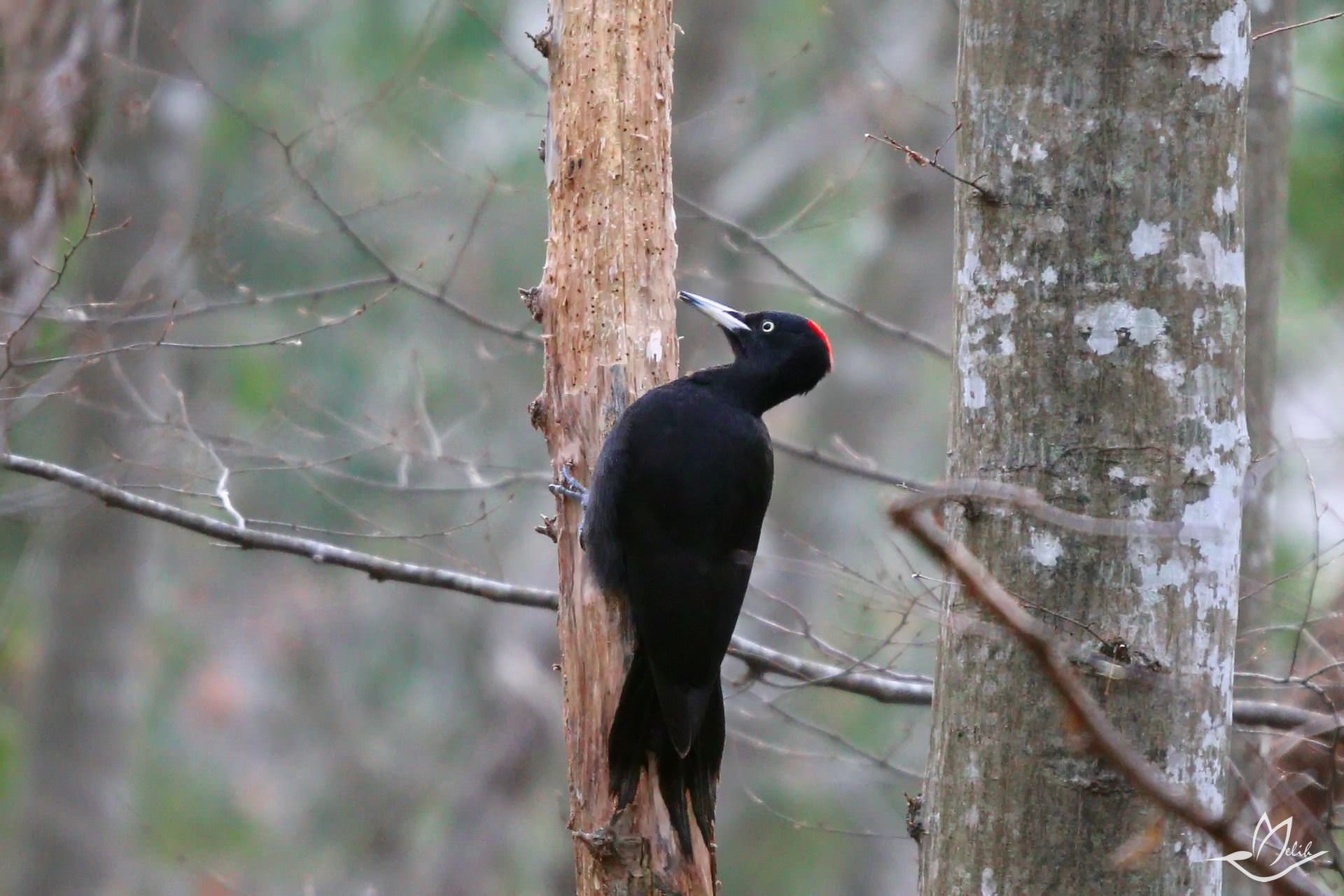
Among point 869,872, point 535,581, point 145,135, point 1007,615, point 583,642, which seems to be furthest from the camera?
point 869,872

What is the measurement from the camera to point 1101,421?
7.72ft

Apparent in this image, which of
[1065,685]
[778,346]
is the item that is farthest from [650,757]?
[1065,685]

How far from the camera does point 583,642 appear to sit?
341 centimetres

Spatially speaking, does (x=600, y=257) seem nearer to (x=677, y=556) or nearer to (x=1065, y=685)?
(x=677, y=556)

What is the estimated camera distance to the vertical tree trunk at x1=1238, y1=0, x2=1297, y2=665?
14.6ft

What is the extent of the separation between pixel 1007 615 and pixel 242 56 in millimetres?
11049

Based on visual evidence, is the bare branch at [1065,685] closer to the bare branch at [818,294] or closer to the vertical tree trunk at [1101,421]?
the vertical tree trunk at [1101,421]

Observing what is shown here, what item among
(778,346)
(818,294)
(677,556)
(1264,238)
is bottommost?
(677,556)

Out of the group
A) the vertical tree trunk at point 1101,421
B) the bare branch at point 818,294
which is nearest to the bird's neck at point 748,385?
the bare branch at point 818,294

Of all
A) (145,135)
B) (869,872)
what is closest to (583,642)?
(145,135)

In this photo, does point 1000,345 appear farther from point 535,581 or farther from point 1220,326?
point 535,581

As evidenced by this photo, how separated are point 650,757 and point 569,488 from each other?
71cm

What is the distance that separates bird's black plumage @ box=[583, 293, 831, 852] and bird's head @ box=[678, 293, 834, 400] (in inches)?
7.1

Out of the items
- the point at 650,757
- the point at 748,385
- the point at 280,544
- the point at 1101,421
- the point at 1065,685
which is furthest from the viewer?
the point at 748,385
